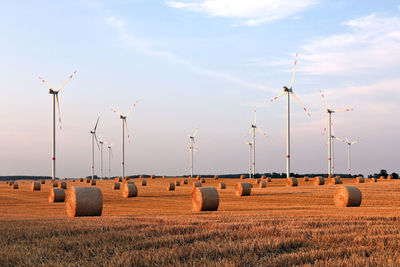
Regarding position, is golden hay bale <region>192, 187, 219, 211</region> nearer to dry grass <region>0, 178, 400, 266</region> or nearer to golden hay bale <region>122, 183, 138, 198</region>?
dry grass <region>0, 178, 400, 266</region>

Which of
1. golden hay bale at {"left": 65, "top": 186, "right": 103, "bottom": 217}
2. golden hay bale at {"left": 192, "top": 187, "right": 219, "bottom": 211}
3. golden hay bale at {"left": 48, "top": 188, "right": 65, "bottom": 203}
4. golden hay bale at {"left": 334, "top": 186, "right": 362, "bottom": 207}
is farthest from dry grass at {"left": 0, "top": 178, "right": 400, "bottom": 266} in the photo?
golden hay bale at {"left": 48, "top": 188, "right": 65, "bottom": 203}

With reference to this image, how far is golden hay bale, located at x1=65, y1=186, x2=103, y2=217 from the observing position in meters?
23.9

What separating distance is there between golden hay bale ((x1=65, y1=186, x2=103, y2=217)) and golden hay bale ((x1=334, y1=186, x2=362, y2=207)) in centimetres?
1469

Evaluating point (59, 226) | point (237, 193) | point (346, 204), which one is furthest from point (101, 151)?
point (59, 226)

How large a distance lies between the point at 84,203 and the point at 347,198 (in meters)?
15.6

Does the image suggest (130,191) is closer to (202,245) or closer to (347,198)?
(347,198)

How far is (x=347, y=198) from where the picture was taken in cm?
2941

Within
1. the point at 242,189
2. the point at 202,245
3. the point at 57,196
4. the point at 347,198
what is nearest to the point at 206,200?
the point at 347,198

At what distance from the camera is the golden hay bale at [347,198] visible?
96.6ft

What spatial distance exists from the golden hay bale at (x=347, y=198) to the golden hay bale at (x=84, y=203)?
1469 centimetres

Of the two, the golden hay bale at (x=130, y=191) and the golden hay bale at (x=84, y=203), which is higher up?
the golden hay bale at (x=84, y=203)

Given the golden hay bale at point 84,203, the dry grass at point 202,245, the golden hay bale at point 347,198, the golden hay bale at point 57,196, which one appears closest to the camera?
the dry grass at point 202,245

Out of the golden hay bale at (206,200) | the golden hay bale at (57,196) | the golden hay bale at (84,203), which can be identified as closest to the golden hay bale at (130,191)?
the golden hay bale at (57,196)

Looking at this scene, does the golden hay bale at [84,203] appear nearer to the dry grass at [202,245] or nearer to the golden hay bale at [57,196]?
the dry grass at [202,245]
